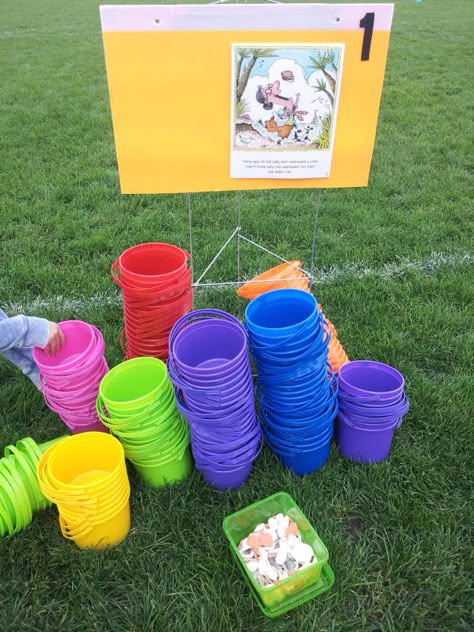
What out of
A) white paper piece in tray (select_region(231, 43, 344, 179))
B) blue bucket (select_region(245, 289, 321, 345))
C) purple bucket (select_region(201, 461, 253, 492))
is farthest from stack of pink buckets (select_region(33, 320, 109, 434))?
white paper piece in tray (select_region(231, 43, 344, 179))

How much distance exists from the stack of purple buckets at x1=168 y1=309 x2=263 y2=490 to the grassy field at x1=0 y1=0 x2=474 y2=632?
17cm

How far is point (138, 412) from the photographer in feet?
6.75

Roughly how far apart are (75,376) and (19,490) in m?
0.49

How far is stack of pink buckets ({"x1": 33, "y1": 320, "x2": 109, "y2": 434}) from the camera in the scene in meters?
2.20

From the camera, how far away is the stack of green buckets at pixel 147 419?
2059 mm

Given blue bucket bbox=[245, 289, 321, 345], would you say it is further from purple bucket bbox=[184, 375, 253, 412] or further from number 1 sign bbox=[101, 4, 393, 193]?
number 1 sign bbox=[101, 4, 393, 193]

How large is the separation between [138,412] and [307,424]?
704 millimetres

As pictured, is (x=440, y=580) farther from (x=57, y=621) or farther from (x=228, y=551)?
(x=57, y=621)

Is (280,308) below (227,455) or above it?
above

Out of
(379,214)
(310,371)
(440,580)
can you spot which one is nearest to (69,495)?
(310,371)

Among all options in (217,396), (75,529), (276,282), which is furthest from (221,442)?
(276,282)

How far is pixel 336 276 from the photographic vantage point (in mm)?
3688

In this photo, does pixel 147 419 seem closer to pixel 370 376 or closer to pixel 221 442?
pixel 221 442

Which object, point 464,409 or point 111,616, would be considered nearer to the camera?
point 111,616
